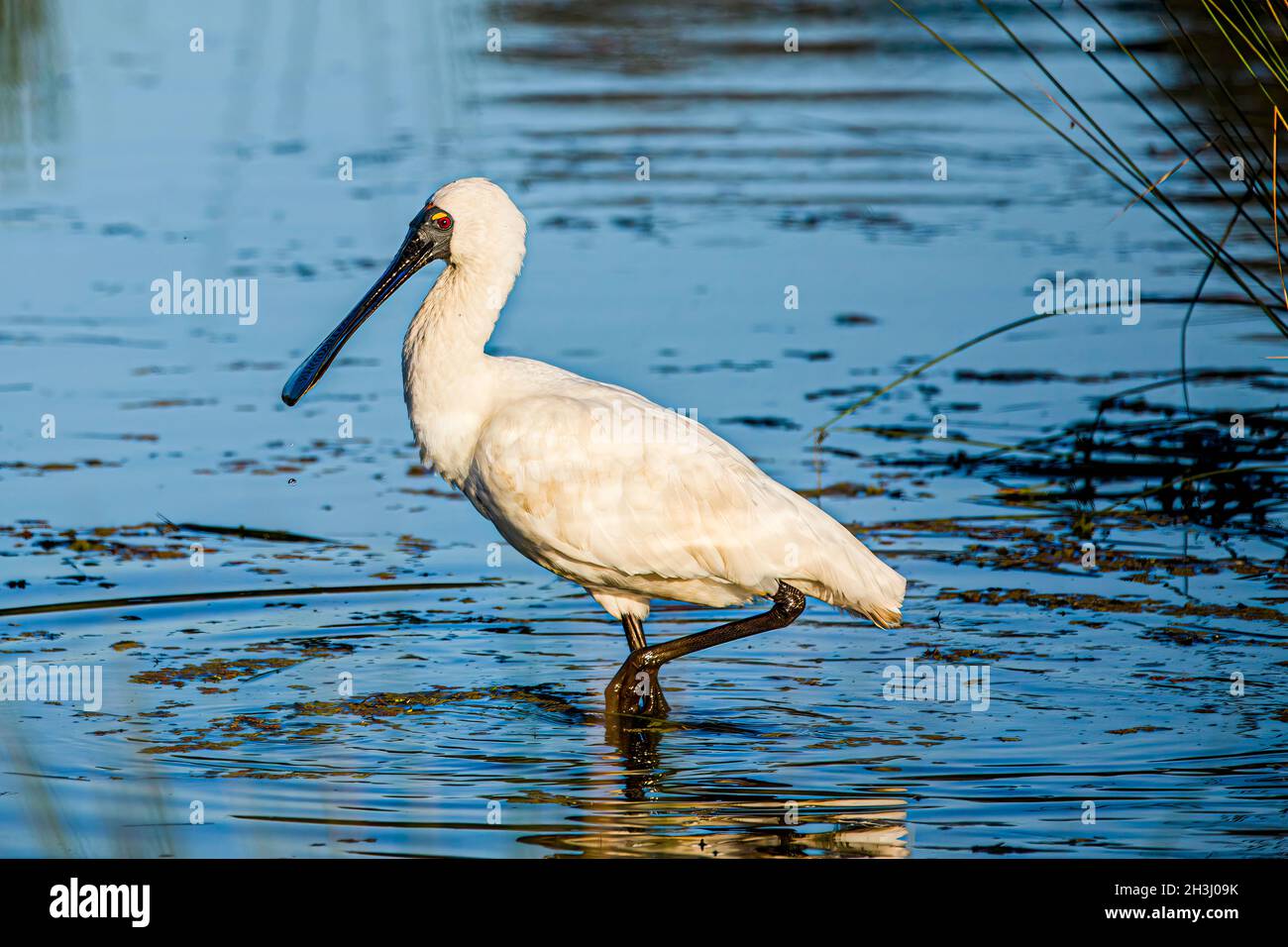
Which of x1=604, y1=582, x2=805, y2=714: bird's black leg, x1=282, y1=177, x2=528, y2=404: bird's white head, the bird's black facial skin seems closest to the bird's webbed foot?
x1=604, y1=582, x2=805, y2=714: bird's black leg

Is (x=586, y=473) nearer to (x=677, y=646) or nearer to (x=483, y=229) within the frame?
(x=677, y=646)

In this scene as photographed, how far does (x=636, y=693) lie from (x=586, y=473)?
914mm

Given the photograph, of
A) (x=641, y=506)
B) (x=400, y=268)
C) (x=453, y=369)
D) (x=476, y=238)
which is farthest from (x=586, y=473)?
(x=400, y=268)

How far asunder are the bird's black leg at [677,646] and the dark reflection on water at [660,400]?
0.65ft

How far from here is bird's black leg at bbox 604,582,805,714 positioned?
26.5 feet

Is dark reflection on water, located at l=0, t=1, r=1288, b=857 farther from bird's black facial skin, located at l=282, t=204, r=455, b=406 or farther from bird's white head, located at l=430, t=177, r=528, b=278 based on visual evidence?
bird's white head, located at l=430, t=177, r=528, b=278

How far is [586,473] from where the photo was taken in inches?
309

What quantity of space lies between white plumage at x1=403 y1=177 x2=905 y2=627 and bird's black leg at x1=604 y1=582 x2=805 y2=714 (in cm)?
12

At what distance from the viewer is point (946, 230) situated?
15.8m

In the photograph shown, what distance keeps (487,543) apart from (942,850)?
4191 millimetres

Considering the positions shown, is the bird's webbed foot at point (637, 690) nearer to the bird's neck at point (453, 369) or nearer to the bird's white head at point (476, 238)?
the bird's neck at point (453, 369)

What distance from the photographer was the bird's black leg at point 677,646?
8086mm

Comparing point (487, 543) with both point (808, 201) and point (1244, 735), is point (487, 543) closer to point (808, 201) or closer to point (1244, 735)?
point (1244, 735)
